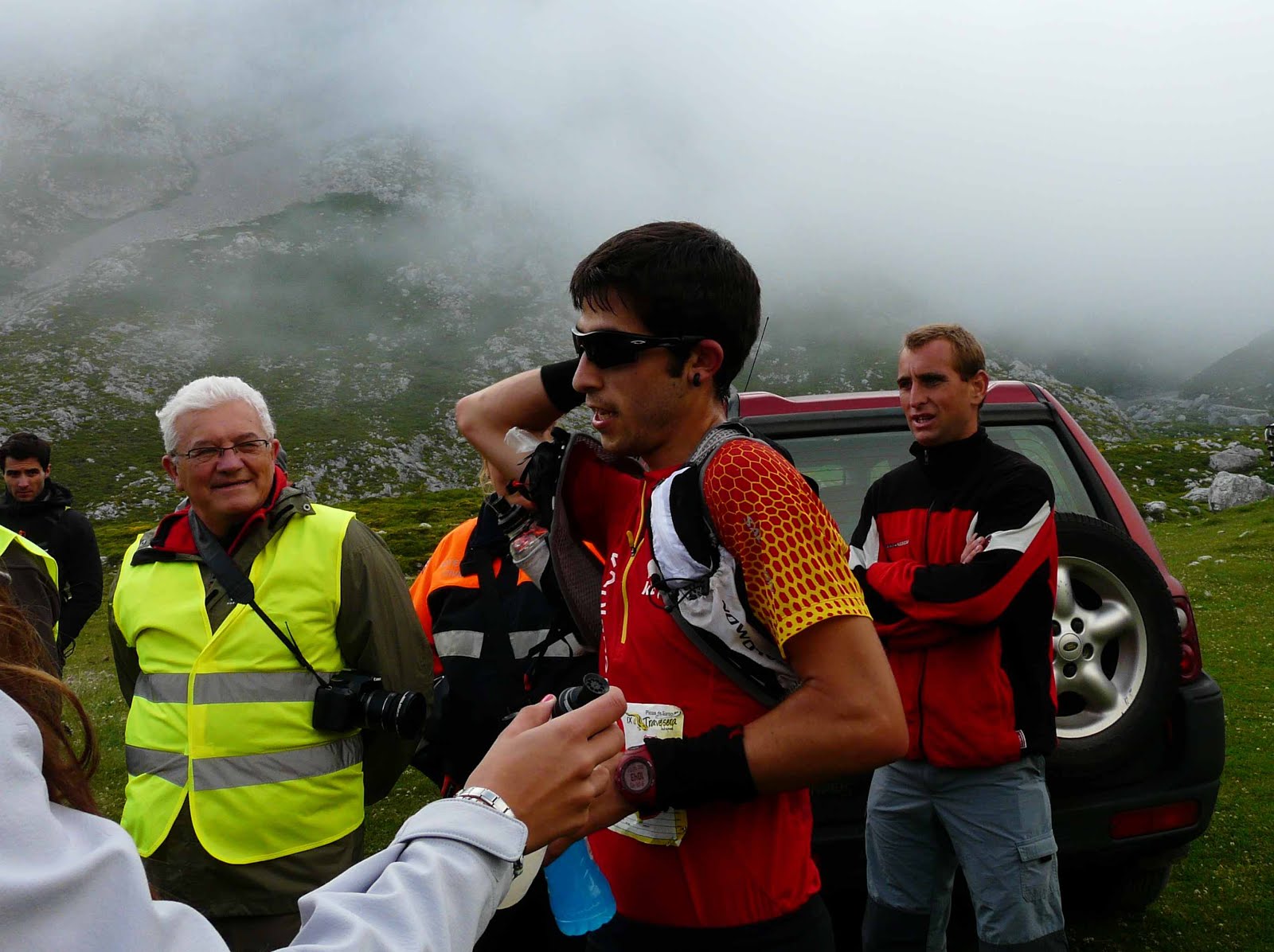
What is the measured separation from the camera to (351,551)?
3.79 meters

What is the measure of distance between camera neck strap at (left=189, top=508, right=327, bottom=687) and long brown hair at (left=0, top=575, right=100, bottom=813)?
7.54 feet

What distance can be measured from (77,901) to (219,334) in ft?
471

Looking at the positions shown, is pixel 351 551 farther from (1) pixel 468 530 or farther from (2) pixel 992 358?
(2) pixel 992 358

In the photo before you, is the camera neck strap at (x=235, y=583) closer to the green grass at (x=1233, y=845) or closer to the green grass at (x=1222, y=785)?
the green grass at (x=1222, y=785)

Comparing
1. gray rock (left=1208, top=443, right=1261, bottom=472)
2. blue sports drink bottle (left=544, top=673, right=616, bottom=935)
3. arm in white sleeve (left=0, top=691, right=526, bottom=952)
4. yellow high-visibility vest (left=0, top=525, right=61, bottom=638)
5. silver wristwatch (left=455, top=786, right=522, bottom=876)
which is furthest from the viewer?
gray rock (left=1208, top=443, right=1261, bottom=472)

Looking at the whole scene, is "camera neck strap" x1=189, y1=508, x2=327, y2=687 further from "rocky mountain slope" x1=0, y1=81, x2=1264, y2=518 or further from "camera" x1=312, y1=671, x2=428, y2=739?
"rocky mountain slope" x1=0, y1=81, x2=1264, y2=518

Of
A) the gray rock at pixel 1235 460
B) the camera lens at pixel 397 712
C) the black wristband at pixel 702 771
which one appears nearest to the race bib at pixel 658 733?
the black wristband at pixel 702 771

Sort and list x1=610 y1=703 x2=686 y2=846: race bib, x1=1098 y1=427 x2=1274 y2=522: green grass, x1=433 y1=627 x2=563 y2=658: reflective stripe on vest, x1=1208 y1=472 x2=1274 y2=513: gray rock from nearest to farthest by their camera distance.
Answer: x1=610 y1=703 x2=686 y2=846: race bib < x1=433 y1=627 x2=563 y2=658: reflective stripe on vest < x1=1208 y1=472 x2=1274 y2=513: gray rock < x1=1098 y1=427 x2=1274 y2=522: green grass

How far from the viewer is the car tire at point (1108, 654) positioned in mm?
3920

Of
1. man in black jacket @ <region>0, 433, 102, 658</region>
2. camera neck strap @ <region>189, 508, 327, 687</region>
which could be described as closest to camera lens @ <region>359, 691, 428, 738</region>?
camera neck strap @ <region>189, 508, 327, 687</region>

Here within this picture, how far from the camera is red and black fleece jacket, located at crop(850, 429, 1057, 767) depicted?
338cm

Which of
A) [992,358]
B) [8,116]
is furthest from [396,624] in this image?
[8,116]

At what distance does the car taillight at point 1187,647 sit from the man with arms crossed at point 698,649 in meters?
2.78

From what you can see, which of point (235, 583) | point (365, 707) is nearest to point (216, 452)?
point (235, 583)
